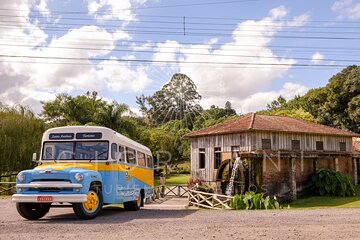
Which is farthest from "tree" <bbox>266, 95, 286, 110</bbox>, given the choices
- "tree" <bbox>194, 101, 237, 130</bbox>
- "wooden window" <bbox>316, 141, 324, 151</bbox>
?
"wooden window" <bbox>316, 141, 324, 151</bbox>

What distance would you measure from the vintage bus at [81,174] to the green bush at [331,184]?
1781 centimetres

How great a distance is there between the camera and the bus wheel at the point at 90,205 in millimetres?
11414

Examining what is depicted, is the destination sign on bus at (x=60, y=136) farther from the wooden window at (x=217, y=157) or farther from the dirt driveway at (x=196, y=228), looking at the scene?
the wooden window at (x=217, y=157)

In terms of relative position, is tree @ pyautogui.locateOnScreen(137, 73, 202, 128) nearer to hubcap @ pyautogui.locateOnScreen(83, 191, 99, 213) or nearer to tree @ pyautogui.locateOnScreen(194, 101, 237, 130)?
tree @ pyautogui.locateOnScreen(194, 101, 237, 130)

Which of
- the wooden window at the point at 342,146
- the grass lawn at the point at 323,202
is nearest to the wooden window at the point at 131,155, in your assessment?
the grass lawn at the point at 323,202

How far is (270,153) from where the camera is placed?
89.7ft

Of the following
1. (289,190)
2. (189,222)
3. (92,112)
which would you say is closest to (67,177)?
(189,222)

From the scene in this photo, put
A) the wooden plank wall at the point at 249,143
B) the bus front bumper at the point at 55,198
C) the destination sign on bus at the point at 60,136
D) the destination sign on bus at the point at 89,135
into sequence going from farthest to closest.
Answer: the wooden plank wall at the point at 249,143, the destination sign on bus at the point at 60,136, the destination sign on bus at the point at 89,135, the bus front bumper at the point at 55,198

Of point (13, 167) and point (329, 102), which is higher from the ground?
point (329, 102)

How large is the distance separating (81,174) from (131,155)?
415 centimetres

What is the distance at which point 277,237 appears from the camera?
8.51 metres

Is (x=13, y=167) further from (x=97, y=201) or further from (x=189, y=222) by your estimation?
(x=189, y=222)

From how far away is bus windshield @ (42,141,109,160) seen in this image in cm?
1307

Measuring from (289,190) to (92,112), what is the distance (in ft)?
88.7
